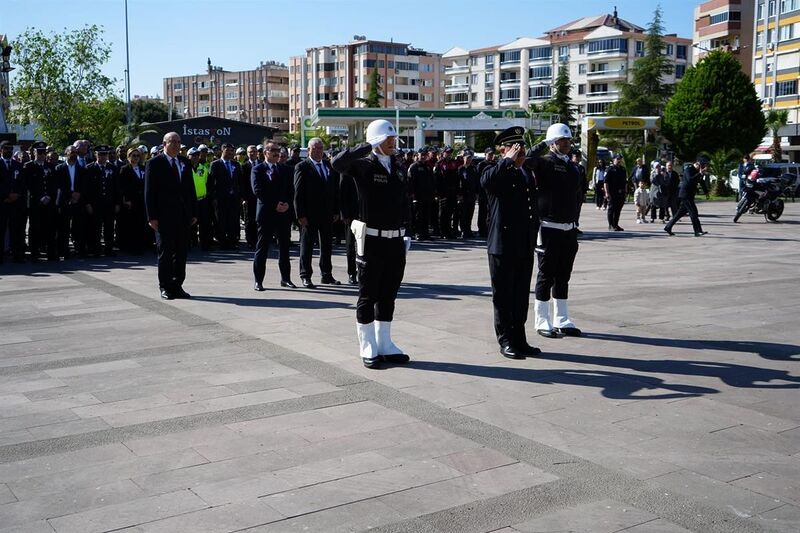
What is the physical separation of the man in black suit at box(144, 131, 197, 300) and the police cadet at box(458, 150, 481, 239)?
33.4 feet

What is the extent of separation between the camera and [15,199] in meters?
15.4

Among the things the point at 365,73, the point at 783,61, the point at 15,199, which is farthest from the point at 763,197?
the point at 365,73

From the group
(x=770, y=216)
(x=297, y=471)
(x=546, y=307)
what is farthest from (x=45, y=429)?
(x=770, y=216)

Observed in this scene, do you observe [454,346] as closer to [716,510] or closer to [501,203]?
[501,203]

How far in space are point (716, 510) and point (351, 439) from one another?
2.22 meters

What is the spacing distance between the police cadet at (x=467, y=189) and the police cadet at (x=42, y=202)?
9035mm

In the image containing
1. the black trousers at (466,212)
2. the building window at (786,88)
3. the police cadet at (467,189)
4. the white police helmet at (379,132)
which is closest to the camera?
the white police helmet at (379,132)

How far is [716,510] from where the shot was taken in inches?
178

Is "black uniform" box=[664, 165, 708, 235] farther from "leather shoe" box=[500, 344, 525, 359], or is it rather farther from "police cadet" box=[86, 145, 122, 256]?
"leather shoe" box=[500, 344, 525, 359]

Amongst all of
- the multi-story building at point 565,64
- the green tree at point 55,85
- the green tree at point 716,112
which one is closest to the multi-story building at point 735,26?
the multi-story building at point 565,64

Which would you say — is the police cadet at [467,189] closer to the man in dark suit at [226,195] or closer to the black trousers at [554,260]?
the man in dark suit at [226,195]

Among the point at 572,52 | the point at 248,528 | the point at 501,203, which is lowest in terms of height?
the point at 248,528

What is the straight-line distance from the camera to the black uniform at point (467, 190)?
Answer: 20.9m

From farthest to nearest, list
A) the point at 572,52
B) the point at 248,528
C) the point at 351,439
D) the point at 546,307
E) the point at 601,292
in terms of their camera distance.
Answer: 1. the point at 572,52
2. the point at 601,292
3. the point at 546,307
4. the point at 351,439
5. the point at 248,528
